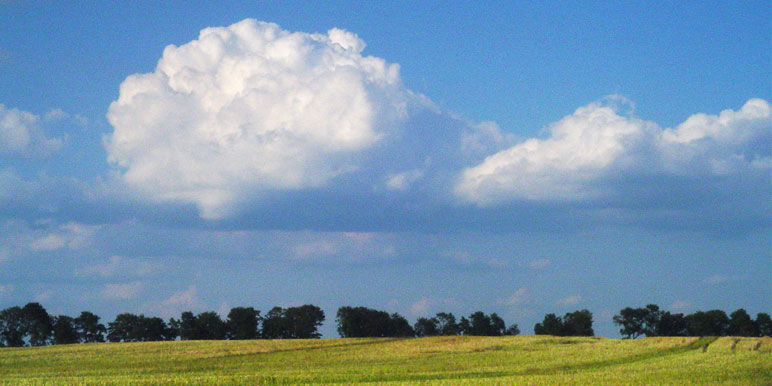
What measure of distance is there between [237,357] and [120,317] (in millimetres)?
84195

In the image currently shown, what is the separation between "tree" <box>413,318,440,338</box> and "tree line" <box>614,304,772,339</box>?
42.3 m

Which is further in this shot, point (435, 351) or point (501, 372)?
point (435, 351)

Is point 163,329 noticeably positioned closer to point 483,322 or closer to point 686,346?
point 483,322

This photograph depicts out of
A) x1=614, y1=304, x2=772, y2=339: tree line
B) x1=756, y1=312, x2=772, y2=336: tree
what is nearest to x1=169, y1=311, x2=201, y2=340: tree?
x1=614, y1=304, x2=772, y2=339: tree line

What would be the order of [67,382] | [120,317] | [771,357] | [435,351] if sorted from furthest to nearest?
[120,317] → [435,351] → [771,357] → [67,382]

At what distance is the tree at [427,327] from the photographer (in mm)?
166000

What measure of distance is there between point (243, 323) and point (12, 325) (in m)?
46.1

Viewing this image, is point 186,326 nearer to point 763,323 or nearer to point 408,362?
point 408,362

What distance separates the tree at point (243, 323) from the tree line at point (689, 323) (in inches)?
3166

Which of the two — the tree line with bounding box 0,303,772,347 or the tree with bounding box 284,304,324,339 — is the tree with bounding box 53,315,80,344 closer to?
the tree line with bounding box 0,303,772,347

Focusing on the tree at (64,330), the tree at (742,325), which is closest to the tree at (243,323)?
the tree at (64,330)

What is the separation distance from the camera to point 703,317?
147 m

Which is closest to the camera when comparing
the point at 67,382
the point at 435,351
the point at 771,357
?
the point at 67,382

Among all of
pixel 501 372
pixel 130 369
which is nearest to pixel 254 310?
pixel 130 369
